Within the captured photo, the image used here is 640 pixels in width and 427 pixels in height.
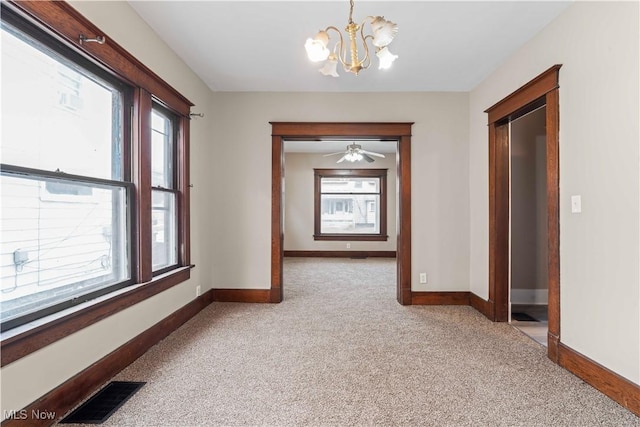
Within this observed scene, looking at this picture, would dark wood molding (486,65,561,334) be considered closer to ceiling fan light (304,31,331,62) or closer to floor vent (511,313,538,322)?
floor vent (511,313,538,322)

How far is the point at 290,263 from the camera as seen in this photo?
6766 millimetres

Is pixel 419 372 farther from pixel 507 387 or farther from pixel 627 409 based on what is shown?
pixel 627 409

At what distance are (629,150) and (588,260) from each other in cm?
72

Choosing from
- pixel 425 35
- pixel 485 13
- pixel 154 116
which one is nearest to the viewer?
pixel 485 13

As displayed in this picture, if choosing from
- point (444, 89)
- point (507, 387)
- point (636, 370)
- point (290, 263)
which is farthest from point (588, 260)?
point (290, 263)

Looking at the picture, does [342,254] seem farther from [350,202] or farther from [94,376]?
[94,376]

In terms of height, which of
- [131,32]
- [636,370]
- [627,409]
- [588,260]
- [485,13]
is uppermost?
[485,13]

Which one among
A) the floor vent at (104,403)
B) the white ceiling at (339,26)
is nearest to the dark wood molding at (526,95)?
the white ceiling at (339,26)

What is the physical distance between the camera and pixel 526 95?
272cm

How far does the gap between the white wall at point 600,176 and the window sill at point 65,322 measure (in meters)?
3.12

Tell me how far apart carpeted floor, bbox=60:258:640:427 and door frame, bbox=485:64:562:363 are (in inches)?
12.6

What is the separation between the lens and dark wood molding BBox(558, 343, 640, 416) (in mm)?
1754

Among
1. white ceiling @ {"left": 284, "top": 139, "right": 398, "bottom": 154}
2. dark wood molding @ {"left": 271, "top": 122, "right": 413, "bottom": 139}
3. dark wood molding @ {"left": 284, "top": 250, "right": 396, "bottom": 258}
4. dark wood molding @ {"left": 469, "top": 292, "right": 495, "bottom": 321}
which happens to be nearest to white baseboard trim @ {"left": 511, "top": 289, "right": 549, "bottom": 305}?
dark wood molding @ {"left": 469, "top": 292, "right": 495, "bottom": 321}

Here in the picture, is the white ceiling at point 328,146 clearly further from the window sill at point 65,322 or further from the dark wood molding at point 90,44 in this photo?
the window sill at point 65,322
